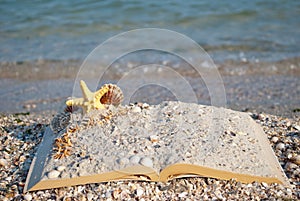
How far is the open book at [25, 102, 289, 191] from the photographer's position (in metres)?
3.03

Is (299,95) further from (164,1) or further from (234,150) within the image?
(164,1)

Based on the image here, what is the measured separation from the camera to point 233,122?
3775 mm

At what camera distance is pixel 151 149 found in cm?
320

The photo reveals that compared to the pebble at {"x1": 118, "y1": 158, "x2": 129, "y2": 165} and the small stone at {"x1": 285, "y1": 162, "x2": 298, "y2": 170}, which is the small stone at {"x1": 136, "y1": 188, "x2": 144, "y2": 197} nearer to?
the pebble at {"x1": 118, "y1": 158, "x2": 129, "y2": 165}

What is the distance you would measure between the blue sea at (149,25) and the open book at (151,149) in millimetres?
4915

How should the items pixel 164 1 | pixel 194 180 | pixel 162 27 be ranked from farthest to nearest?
pixel 164 1, pixel 162 27, pixel 194 180

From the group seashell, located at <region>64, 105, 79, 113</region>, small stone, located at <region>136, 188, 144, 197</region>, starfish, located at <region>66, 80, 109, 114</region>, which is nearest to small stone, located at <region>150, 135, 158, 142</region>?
small stone, located at <region>136, 188, 144, 197</region>

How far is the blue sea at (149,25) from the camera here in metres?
8.77

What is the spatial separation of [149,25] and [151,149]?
25.5 feet

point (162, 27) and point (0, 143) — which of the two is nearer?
point (0, 143)

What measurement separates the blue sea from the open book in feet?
16.1

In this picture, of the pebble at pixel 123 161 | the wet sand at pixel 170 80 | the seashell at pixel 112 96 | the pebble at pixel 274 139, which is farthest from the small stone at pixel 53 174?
the wet sand at pixel 170 80

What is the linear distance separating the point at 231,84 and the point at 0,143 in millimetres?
4341

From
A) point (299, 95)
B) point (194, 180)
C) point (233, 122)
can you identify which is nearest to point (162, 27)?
point (299, 95)
